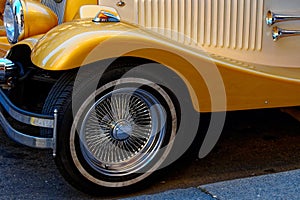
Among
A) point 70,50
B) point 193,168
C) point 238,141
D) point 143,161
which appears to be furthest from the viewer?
point 238,141

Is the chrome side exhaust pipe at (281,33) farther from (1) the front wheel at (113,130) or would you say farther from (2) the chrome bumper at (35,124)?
(2) the chrome bumper at (35,124)

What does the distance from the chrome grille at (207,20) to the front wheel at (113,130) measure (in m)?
0.68

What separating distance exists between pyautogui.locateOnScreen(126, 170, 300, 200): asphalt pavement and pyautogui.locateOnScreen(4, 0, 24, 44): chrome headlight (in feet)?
4.90

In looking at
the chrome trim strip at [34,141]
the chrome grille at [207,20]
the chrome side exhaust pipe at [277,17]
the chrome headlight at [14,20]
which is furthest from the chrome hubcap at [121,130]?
the chrome side exhaust pipe at [277,17]

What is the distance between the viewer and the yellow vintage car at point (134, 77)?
302 centimetres

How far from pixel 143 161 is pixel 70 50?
84 centimetres

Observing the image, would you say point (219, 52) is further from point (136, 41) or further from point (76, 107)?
point (76, 107)

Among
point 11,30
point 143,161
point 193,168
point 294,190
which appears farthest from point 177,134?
point 11,30

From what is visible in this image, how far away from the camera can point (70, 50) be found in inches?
114

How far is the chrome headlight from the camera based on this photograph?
144 inches

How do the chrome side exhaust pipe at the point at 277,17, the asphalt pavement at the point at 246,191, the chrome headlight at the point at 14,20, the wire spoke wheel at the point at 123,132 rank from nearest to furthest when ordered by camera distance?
the asphalt pavement at the point at 246,191 → the wire spoke wheel at the point at 123,132 → the chrome headlight at the point at 14,20 → the chrome side exhaust pipe at the point at 277,17

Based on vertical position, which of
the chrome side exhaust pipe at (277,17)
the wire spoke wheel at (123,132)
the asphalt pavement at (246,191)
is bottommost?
the asphalt pavement at (246,191)

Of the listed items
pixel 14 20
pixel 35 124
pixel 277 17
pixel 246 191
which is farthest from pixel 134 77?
pixel 277 17

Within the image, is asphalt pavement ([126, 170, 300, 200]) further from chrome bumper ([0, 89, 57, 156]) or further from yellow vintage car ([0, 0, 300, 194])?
chrome bumper ([0, 89, 57, 156])
